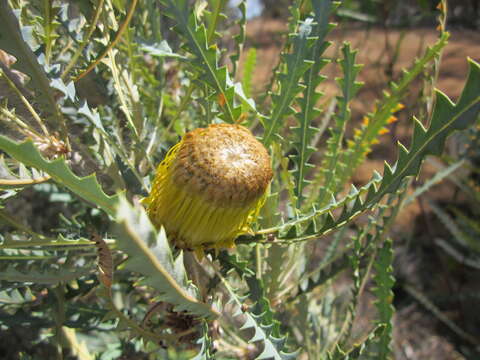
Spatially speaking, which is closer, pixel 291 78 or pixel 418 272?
pixel 291 78

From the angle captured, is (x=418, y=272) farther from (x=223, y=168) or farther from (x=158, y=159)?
(x=223, y=168)

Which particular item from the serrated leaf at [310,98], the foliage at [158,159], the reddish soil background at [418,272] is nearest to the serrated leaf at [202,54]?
the foliage at [158,159]

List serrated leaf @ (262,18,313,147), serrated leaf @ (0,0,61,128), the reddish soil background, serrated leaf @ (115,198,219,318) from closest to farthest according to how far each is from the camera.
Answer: serrated leaf @ (115,198,219,318), serrated leaf @ (0,0,61,128), serrated leaf @ (262,18,313,147), the reddish soil background

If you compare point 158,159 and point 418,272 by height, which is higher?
point 158,159

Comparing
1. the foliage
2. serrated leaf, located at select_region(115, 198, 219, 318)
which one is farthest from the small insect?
serrated leaf, located at select_region(115, 198, 219, 318)

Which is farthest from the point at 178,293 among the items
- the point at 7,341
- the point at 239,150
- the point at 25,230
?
the point at 7,341

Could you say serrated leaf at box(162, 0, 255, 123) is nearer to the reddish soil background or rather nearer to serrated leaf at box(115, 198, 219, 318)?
serrated leaf at box(115, 198, 219, 318)

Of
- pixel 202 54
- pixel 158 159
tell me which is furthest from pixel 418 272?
pixel 202 54

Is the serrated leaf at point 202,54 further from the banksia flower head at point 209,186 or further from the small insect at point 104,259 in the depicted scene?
the small insect at point 104,259
